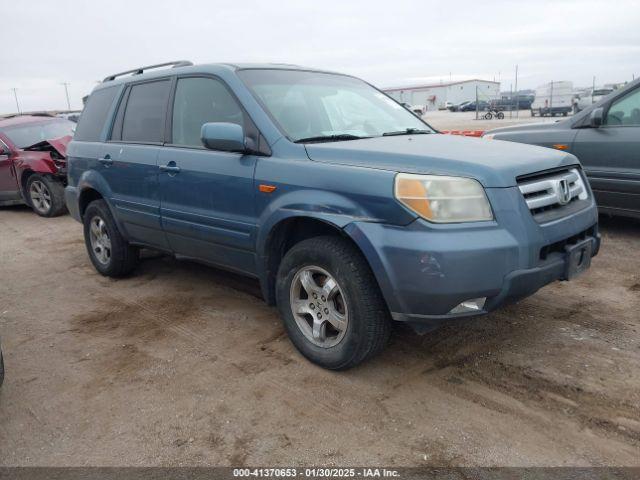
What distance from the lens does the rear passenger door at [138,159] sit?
168 inches

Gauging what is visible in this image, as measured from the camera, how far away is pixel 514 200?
2795 mm

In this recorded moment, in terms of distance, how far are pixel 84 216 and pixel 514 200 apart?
4.17 m

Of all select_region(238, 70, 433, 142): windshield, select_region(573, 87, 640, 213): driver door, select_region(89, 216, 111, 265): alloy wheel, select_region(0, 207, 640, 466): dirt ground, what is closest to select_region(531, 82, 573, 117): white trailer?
select_region(573, 87, 640, 213): driver door

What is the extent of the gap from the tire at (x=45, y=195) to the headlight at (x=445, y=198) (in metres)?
7.60

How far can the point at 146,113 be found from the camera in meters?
4.49

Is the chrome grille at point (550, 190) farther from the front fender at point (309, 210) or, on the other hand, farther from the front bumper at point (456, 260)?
the front fender at point (309, 210)

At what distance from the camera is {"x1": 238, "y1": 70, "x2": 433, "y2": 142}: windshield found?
140 inches

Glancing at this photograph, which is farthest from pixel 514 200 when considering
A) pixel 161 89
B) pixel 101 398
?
pixel 161 89

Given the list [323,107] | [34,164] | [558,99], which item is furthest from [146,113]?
[558,99]

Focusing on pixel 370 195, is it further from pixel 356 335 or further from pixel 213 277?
pixel 213 277

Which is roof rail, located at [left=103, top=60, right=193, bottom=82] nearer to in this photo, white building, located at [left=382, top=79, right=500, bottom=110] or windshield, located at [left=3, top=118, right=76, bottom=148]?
windshield, located at [left=3, top=118, right=76, bottom=148]

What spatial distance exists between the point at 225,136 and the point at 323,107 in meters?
0.85

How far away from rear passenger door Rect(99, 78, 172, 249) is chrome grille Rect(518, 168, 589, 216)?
2.71 m

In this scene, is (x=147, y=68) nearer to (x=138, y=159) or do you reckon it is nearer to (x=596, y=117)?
(x=138, y=159)
